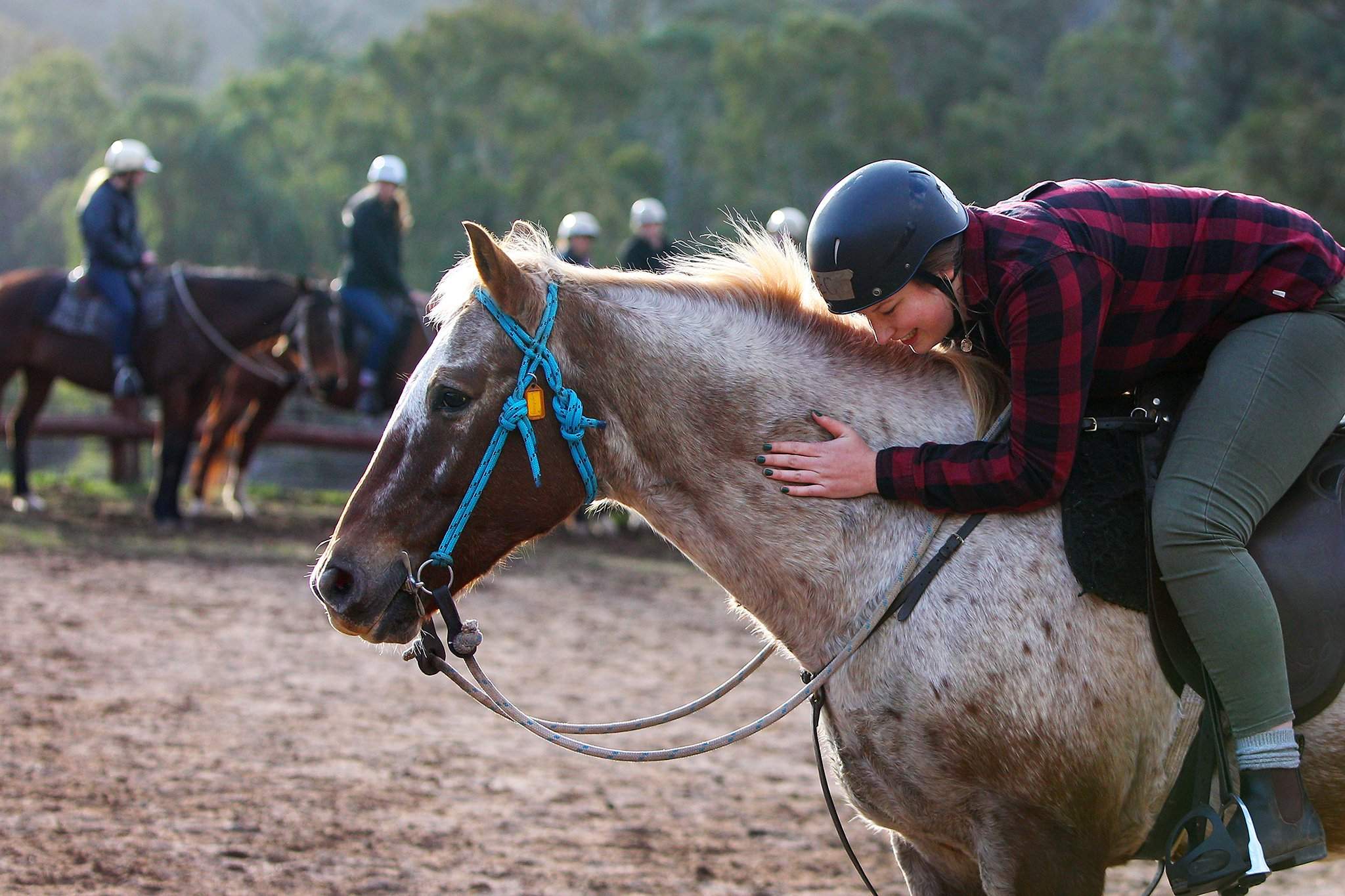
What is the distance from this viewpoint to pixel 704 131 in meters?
40.4

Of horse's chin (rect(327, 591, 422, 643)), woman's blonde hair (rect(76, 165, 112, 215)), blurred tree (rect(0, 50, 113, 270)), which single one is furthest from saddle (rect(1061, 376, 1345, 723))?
blurred tree (rect(0, 50, 113, 270))

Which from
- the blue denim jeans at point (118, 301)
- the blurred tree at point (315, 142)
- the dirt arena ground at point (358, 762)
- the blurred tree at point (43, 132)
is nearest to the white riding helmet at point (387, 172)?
the blue denim jeans at point (118, 301)

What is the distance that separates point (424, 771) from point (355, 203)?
7.06 metres

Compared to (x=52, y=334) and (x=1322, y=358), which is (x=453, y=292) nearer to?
(x=1322, y=358)

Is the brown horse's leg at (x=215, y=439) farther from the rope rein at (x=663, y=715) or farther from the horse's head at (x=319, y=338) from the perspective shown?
the rope rein at (x=663, y=715)

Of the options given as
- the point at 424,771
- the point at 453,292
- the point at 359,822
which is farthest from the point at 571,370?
the point at 424,771

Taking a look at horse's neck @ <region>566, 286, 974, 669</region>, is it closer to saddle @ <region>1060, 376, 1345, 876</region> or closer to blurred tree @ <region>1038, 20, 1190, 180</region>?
saddle @ <region>1060, 376, 1345, 876</region>

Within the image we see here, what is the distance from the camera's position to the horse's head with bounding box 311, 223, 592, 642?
2625mm

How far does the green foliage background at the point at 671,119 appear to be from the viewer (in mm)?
35094

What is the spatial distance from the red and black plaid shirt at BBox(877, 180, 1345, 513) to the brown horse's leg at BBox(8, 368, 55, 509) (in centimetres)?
1081

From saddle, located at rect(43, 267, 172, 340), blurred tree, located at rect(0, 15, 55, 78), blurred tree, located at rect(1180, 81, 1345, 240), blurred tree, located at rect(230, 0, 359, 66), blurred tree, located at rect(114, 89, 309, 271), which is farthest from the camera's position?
blurred tree, located at rect(0, 15, 55, 78)

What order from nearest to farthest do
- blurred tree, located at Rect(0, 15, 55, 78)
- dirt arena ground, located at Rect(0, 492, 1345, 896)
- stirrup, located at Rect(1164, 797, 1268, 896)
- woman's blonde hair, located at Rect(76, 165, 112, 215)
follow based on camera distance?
1. stirrup, located at Rect(1164, 797, 1268, 896)
2. dirt arena ground, located at Rect(0, 492, 1345, 896)
3. woman's blonde hair, located at Rect(76, 165, 112, 215)
4. blurred tree, located at Rect(0, 15, 55, 78)

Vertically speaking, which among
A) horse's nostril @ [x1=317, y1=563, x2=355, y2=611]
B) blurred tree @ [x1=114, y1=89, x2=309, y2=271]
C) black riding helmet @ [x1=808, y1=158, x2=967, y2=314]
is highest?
black riding helmet @ [x1=808, y1=158, x2=967, y2=314]

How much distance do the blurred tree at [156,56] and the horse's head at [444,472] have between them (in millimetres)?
69819
